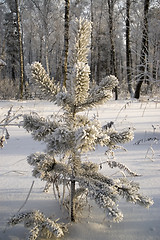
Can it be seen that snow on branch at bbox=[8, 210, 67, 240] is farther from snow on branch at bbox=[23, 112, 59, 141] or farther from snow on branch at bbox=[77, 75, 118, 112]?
snow on branch at bbox=[77, 75, 118, 112]

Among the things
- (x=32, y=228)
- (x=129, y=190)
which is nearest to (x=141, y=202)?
(x=129, y=190)

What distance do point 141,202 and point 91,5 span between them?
18603mm

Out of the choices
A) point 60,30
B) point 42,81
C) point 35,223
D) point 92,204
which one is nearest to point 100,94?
point 42,81

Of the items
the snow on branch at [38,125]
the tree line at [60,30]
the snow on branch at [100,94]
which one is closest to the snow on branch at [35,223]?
the snow on branch at [38,125]

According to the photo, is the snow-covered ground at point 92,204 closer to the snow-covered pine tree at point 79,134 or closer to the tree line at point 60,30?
the snow-covered pine tree at point 79,134

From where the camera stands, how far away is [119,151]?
2.85m

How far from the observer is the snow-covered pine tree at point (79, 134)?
3.10 feet

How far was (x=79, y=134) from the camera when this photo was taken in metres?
0.85

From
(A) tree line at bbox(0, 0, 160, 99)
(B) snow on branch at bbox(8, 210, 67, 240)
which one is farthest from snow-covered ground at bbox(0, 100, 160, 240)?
(A) tree line at bbox(0, 0, 160, 99)

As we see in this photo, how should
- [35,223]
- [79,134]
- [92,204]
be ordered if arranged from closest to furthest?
1. [79,134]
2. [35,223]
3. [92,204]

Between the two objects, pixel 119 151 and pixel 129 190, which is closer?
pixel 129 190

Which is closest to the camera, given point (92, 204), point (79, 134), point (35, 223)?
point (79, 134)

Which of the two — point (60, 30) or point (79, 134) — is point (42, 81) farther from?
point (60, 30)

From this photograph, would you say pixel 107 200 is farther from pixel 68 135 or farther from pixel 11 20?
pixel 11 20
